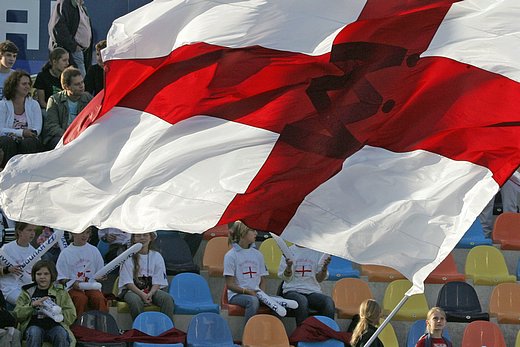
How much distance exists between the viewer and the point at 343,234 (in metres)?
6.18

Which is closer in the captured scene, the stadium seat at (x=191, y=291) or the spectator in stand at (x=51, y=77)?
the stadium seat at (x=191, y=291)

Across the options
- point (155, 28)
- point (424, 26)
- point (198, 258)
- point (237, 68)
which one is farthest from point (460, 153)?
point (198, 258)

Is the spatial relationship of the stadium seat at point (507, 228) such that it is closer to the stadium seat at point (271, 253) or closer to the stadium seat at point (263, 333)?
the stadium seat at point (271, 253)

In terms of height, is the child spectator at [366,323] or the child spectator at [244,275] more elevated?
the child spectator at [366,323]

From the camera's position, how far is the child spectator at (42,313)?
33.8ft

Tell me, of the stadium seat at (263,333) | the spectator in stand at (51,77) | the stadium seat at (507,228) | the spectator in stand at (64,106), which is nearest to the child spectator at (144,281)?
the stadium seat at (263,333)

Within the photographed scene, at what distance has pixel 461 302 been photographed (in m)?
12.5

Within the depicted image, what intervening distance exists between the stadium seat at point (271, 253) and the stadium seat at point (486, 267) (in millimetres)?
1978

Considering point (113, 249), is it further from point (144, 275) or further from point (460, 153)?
point (460, 153)

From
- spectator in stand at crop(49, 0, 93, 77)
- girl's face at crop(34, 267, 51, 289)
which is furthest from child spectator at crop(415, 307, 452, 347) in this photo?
spectator in stand at crop(49, 0, 93, 77)

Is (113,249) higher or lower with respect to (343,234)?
lower

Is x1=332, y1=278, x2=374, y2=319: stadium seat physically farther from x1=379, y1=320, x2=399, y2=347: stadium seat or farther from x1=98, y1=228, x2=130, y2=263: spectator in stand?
x1=98, y1=228, x2=130, y2=263: spectator in stand

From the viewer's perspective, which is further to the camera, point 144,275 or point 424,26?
point 144,275

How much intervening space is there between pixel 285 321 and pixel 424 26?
570cm
